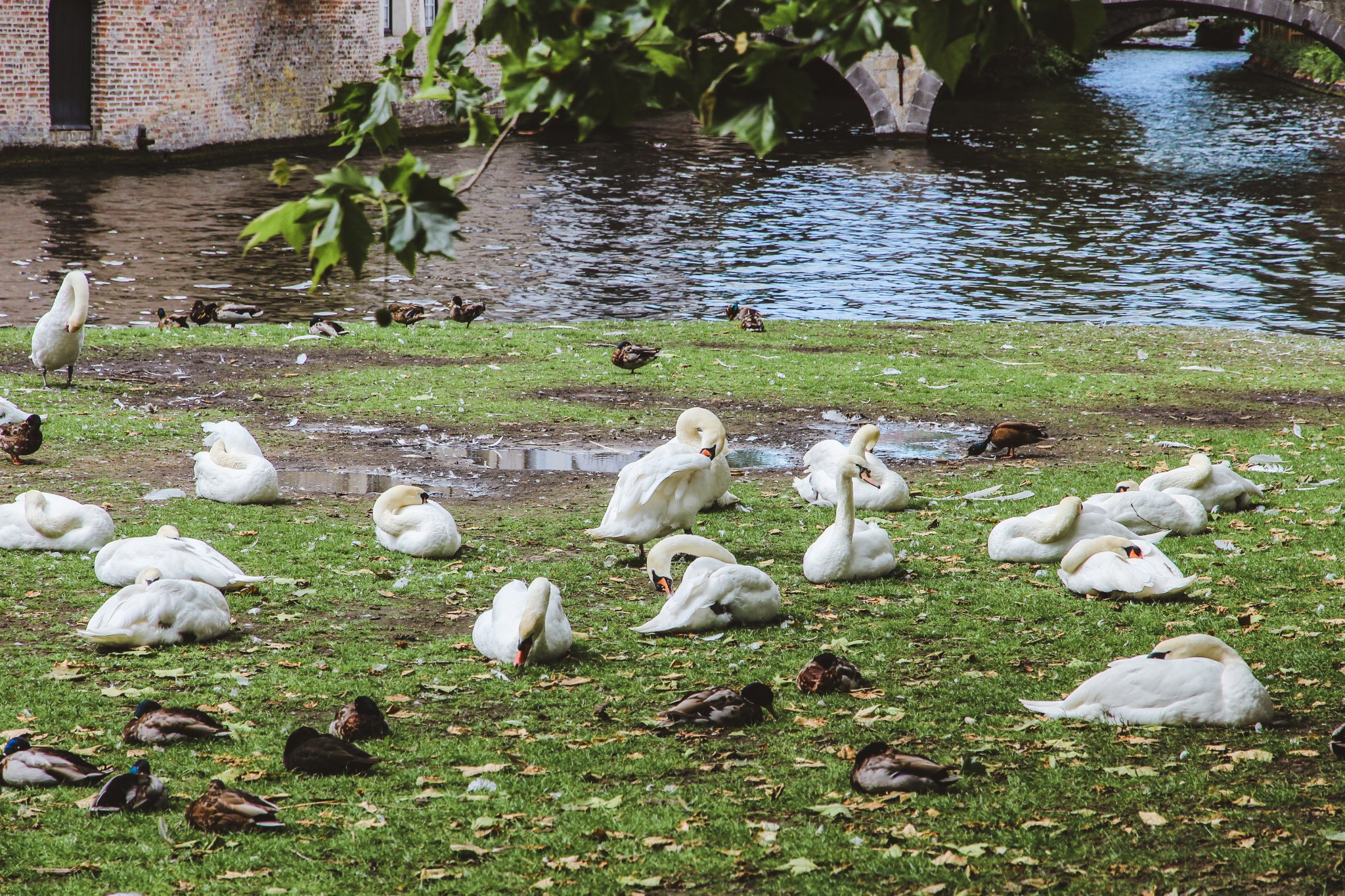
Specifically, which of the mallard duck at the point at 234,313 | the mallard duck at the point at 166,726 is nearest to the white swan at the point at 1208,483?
the mallard duck at the point at 166,726

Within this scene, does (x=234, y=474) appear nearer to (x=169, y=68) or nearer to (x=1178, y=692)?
(x=1178, y=692)

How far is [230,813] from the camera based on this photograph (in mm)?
5508

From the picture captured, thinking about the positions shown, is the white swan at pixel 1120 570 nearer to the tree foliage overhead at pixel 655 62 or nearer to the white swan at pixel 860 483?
the white swan at pixel 860 483

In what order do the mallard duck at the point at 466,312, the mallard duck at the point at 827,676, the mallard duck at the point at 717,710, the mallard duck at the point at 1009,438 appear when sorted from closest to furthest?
the mallard duck at the point at 717,710 → the mallard duck at the point at 827,676 → the mallard duck at the point at 1009,438 → the mallard duck at the point at 466,312

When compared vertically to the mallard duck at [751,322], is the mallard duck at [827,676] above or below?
above

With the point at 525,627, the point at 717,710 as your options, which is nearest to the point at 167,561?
the point at 525,627

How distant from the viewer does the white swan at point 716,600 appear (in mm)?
8391

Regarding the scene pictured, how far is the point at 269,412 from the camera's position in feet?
48.0

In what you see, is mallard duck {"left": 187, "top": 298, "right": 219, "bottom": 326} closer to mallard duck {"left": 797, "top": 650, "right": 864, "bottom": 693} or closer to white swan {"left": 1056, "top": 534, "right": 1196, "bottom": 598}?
white swan {"left": 1056, "top": 534, "right": 1196, "bottom": 598}

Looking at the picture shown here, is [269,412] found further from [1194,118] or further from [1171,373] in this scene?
[1194,118]

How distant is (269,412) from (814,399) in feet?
20.5

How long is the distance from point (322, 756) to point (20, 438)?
725 centimetres

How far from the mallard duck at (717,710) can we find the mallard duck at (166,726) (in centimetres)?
227

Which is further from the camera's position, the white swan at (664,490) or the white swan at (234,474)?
the white swan at (234,474)
